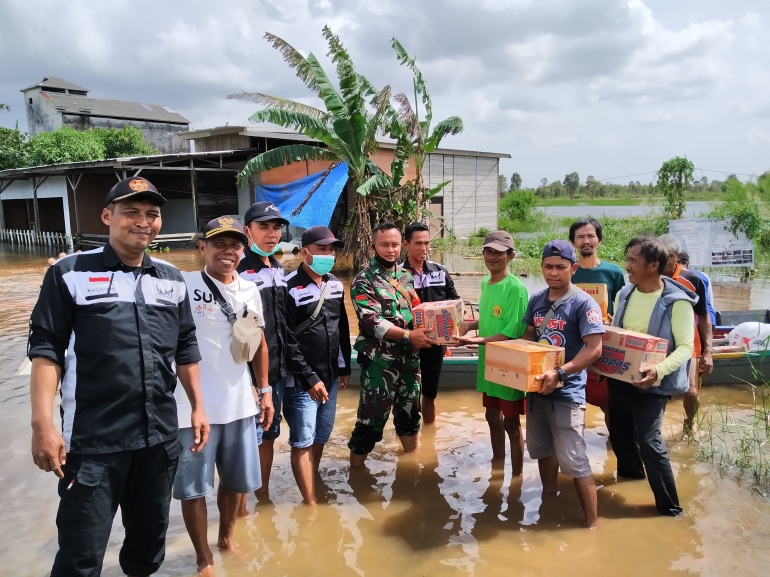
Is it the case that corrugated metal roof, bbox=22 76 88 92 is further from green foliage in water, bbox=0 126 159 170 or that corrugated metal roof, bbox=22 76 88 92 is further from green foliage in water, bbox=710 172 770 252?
green foliage in water, bbox=710 172 770 252

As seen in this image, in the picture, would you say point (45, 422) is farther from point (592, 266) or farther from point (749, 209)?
point (749, 209)

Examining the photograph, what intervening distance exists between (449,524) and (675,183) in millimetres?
15218

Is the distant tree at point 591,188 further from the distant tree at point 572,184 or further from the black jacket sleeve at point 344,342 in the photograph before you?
the black jacket sleeve at point 344,342

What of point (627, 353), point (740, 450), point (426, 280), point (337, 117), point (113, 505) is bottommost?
point (740, 450)

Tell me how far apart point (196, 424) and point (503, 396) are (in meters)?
2.33

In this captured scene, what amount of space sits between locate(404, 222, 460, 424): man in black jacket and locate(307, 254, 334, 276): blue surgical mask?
45.3 inches

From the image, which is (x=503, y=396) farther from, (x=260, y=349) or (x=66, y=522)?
(x=66, y=522)

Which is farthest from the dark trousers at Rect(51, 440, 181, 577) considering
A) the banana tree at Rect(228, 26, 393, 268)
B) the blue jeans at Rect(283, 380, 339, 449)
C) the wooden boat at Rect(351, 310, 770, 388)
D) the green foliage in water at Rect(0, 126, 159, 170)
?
the green foliage in water at Rect(0, 126, 159, 170)

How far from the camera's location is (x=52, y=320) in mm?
2354

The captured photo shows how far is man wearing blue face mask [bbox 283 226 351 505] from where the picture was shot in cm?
399

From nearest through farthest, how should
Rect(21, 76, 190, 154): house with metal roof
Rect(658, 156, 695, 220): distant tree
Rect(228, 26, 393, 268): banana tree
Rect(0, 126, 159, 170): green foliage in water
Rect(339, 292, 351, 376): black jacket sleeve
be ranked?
Rect(339, 292, 351, 376): black jacket sleeve < Rect(228, 26, 393, 268): banana tree < Rect(658, 156, 695, 220): distant tree < Rect(0, 126, 159, 170): green foliage in water < Rect(21, 76, 190, 154): house with metal roof

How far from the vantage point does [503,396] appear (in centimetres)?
422

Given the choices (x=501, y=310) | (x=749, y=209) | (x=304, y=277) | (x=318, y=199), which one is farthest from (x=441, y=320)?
(x=749, y=209)

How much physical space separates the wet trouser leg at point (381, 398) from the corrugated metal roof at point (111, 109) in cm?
4137
